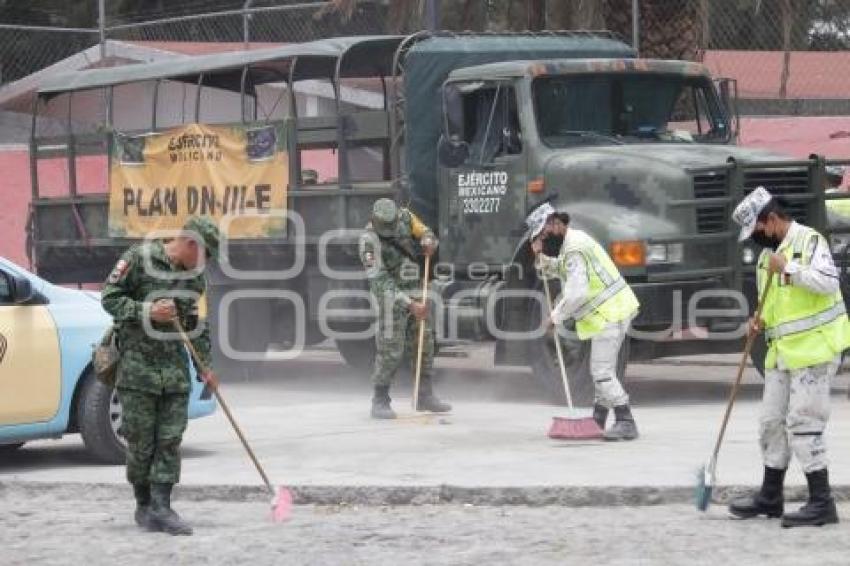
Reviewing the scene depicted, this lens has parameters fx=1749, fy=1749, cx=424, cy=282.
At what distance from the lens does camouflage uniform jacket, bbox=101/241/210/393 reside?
29.8 ft

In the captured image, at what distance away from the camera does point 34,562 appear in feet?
27.7

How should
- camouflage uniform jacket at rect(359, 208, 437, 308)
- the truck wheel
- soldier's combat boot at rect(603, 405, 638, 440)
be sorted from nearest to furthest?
the truck wheel, soldier's combat boot at rect(603, 405, 638, 440), camouflage uniform jacket at rect(359, 208, 437, 308)

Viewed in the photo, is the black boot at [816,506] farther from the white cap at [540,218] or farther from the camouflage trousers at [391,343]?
the camouflage trousers at [391,343]

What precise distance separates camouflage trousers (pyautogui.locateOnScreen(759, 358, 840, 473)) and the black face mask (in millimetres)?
637

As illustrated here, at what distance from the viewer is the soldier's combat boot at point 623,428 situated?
39.0 ft

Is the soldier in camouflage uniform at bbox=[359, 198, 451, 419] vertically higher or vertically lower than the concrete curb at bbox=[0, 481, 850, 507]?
higher

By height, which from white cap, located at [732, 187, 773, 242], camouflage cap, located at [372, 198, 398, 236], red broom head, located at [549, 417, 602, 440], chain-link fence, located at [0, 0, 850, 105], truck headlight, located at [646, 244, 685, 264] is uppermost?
chain-link fence, located at [0, 0, 850, 105]

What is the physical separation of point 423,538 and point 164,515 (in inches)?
53.7

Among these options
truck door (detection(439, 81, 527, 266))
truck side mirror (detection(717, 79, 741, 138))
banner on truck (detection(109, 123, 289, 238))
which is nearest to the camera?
truck door (detection(439, 81, 527, 266))

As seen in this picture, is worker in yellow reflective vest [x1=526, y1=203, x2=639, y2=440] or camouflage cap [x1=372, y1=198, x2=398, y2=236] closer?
worker in yellow reflective vest [x1=526, y1=203, x2=639, y2=440]

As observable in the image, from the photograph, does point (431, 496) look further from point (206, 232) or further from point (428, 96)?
point (428, 96)

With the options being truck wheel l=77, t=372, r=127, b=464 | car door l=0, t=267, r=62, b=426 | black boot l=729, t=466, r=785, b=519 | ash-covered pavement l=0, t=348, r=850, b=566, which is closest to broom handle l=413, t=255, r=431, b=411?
ash-covered pavement l=0, t=348, r=850, b=566

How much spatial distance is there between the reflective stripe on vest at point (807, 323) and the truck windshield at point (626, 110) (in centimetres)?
602

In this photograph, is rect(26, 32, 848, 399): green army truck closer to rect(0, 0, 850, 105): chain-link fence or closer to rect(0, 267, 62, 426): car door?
rect(0, 0, 850, 105): chain-link fence
